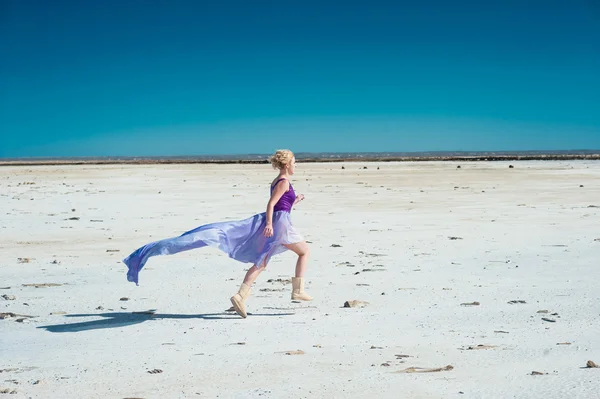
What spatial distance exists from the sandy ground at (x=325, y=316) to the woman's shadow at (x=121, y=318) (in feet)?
0.06

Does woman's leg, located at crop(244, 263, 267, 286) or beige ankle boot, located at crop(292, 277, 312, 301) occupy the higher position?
woman's leg, located at crop(244, 263, 267, 286)

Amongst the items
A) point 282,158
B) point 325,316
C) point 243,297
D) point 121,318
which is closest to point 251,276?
point 243,297

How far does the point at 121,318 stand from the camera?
7.73 meters

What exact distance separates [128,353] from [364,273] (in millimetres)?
4228

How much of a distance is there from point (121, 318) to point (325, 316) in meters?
1.99

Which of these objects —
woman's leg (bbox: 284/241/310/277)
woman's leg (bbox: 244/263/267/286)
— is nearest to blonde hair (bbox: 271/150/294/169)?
woman's leg (bbox: 284/241/310/277)

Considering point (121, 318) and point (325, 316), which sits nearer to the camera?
point (325, 316)

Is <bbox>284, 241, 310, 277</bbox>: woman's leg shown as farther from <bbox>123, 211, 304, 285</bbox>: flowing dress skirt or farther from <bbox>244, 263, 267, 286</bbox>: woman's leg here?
<bbox>244, 263, 267, 286</bbox>: woman's leg

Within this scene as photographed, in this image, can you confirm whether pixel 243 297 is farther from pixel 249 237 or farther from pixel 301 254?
pixel 301 254

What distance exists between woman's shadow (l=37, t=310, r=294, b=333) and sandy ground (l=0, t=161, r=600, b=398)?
0.7 inches

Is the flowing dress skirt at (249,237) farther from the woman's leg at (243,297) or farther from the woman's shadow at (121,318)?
the woman's shadow at (121,318)

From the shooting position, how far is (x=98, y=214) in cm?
1878

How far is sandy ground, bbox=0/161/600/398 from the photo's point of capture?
5.38m

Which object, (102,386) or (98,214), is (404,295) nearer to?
(102,386)
